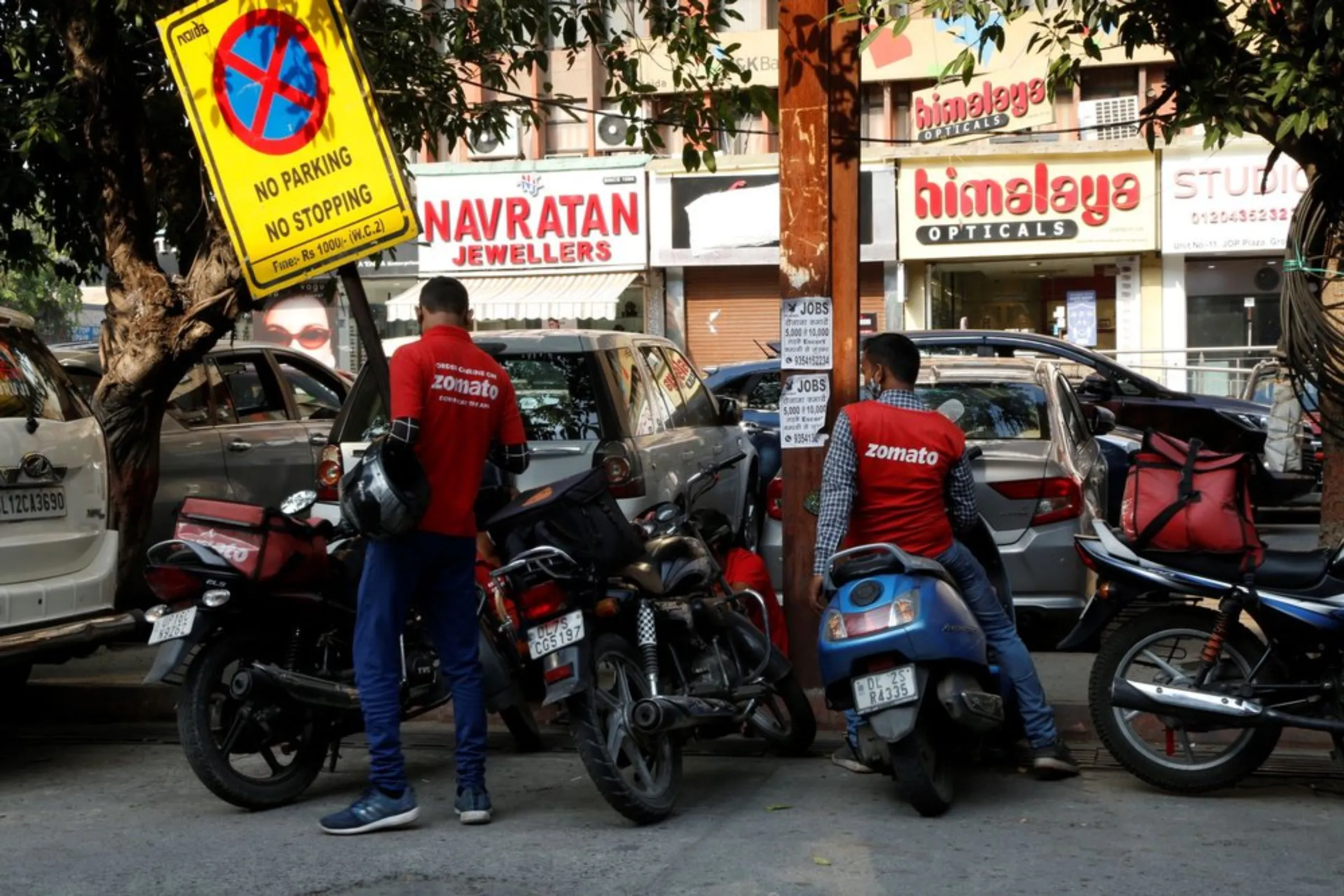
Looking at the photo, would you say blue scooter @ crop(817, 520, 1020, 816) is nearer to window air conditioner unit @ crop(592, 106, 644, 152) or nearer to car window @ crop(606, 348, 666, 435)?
car window @ crop(606, 348, 666, 435)

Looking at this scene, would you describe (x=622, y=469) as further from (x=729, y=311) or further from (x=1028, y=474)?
(x=729, y=311)

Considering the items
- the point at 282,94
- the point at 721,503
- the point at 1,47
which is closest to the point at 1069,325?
the point at 721,503

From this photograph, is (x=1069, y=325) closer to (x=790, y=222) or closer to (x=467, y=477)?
(x=790, y=222)

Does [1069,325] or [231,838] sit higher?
[1069,325]

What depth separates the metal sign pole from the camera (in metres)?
6.47

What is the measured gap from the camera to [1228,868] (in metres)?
5.13

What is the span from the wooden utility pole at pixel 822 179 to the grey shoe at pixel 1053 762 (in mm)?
1779

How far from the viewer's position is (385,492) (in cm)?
545

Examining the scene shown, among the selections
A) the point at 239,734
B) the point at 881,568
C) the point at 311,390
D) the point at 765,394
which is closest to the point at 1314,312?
the point at 881,568

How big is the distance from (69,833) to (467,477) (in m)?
1.81

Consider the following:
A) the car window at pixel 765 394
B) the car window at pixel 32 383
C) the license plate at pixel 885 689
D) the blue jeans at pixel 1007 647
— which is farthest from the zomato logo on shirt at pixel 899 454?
the car window at pixel 765 394

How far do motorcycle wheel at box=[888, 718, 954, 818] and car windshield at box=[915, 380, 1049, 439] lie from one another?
362cm

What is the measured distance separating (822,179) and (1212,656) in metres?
2.97

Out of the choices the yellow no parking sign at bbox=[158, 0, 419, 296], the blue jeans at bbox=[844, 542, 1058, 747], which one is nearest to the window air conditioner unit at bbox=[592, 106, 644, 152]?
the yellow no parking sign at bbox=[158, 0, 419, 296]
